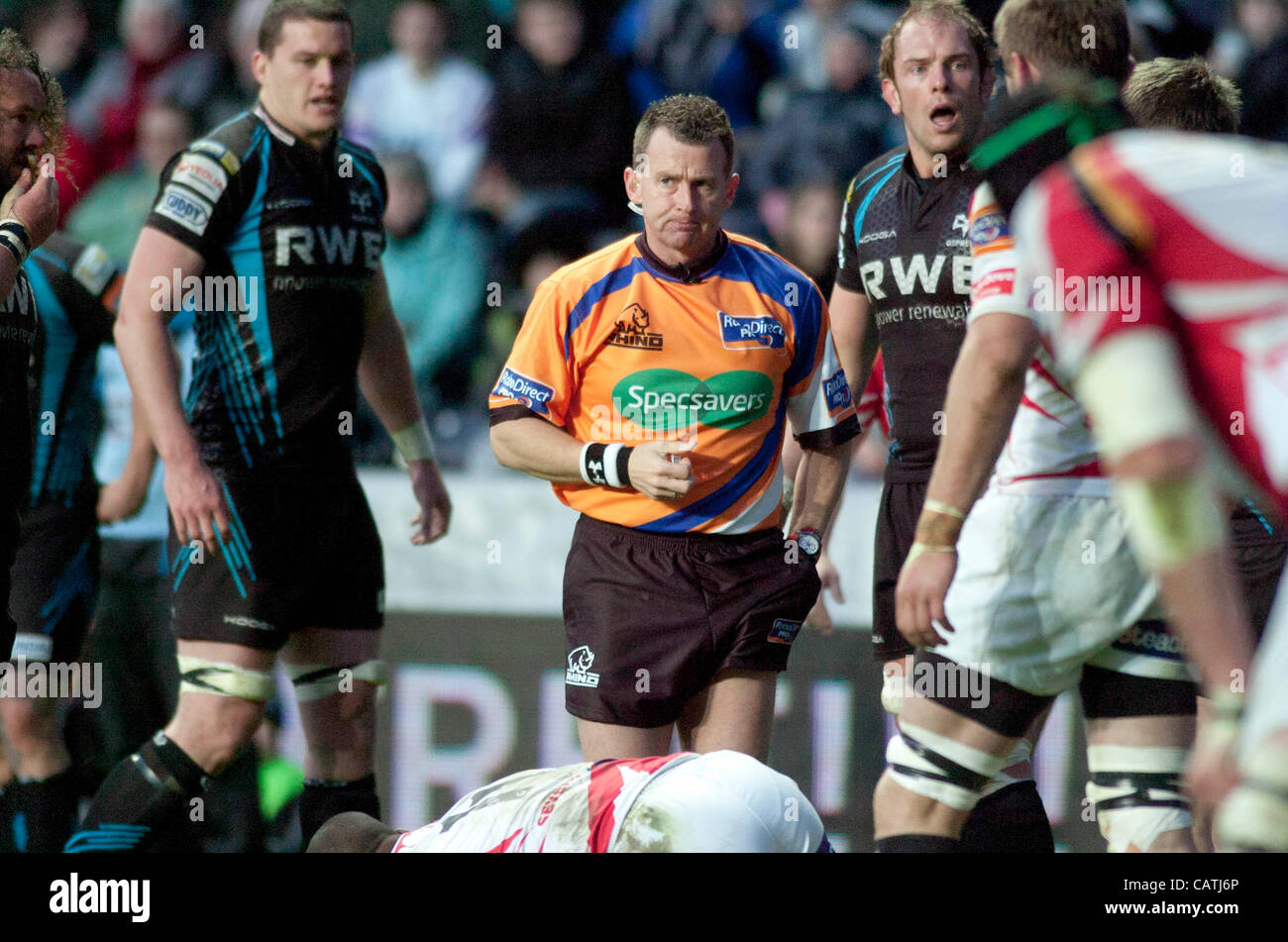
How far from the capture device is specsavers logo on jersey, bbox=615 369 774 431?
416 cm

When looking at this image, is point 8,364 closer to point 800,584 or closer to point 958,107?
point 800,584

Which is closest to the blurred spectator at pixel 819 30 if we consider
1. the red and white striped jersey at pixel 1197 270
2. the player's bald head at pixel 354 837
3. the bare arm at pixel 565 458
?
the bare arm at pixel 565 458

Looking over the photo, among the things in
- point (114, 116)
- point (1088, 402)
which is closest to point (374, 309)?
point (1088, 402)

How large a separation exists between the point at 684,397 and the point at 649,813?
1.35 meters

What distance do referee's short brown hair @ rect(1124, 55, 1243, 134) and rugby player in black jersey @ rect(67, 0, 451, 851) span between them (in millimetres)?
2371

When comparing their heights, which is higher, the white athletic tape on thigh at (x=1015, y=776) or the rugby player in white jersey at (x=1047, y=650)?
the rugby player in white jersey at (x=1047, y=650)

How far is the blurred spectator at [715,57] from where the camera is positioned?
8547 mm

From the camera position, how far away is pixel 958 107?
455 cm

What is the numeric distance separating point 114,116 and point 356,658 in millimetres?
5939

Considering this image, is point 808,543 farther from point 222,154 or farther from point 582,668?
point 222,154

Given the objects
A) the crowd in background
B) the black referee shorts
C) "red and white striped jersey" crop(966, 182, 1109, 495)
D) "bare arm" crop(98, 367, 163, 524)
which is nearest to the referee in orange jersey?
the black referee shorts

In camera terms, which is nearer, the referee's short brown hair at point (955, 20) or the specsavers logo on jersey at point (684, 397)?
the specsavers logo on jersey at point (684, 397)

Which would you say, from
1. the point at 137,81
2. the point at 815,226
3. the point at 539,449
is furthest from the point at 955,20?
the point at 137,81

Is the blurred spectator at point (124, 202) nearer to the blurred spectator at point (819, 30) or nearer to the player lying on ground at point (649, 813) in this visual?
the blurred spectator at point (819, 30)
